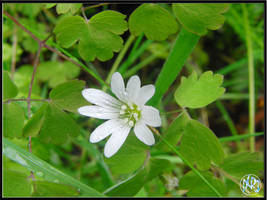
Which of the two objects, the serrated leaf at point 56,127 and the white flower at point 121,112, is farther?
the serrated leaf at point 56,127

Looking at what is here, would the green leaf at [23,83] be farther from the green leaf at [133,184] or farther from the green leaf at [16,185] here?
the green leaf at [133,184]

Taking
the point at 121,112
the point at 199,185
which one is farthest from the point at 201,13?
the point at 199,185

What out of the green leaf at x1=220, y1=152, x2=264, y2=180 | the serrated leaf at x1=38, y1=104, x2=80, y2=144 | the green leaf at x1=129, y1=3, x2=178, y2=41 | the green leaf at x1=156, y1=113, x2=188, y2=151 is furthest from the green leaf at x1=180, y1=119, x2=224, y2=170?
the serrated leaf at x1=38, y1=104, x2=80, y2=144

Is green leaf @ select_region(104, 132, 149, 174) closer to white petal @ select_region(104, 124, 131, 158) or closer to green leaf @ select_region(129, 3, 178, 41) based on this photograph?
white petal @ select_region(104, 124, 131, 158)

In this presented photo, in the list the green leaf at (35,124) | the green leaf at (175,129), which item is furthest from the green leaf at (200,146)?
the green leaf at (35,124)

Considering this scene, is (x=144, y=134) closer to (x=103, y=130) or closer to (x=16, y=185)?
(x=103, y=130)

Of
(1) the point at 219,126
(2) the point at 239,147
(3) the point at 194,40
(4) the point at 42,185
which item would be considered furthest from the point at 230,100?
(4) the point at 42,185
